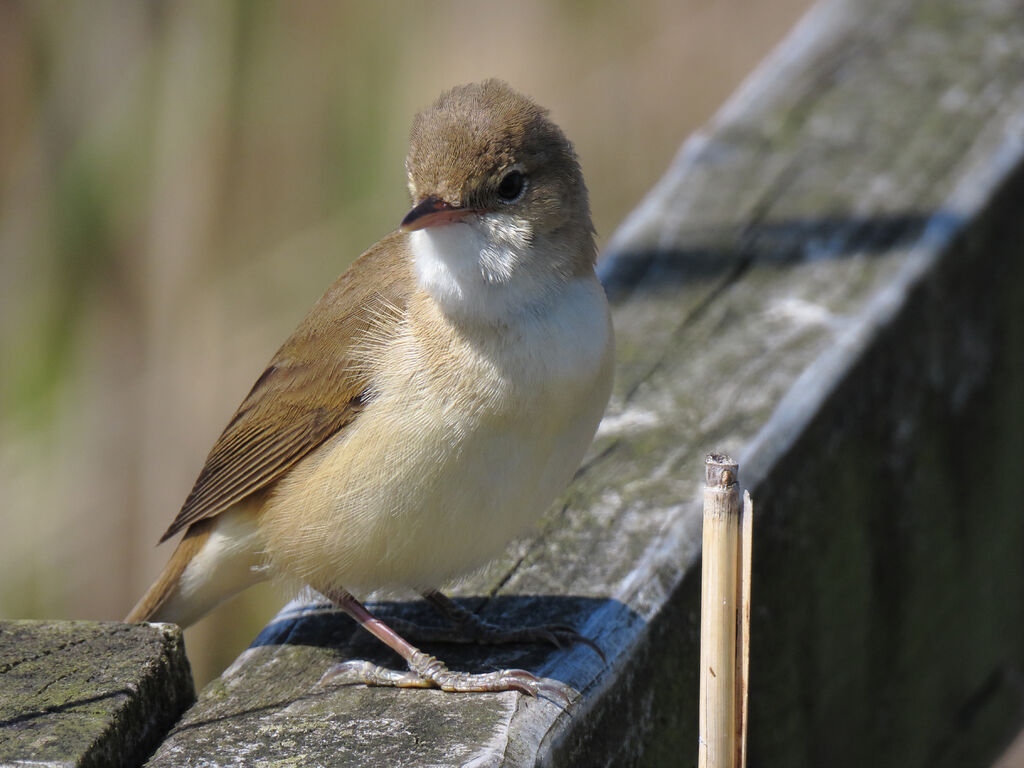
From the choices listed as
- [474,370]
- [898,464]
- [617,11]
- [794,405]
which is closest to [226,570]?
[474,370]

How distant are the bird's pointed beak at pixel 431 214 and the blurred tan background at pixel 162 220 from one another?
1936 millimetres

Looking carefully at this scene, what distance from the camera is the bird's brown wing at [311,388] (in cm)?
251

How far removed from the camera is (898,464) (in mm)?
2494

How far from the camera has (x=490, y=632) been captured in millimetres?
2289

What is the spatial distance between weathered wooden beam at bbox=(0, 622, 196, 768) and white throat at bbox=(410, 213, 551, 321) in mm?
854

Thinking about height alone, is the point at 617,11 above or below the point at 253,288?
above

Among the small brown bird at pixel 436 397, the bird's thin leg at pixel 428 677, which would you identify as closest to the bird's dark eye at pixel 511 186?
the small brown bird at pixel 436 397

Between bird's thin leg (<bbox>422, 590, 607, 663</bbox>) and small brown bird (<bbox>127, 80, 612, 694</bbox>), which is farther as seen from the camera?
small brown bird (<bbox>127, 80, 612, 694</bbox>)

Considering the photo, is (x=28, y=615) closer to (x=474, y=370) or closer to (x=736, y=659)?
(x=474, y=370)

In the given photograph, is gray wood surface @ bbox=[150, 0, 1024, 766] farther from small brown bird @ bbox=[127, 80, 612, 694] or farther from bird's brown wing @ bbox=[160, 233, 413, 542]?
bird's brown wing @ bbox=[160, 233, 413, 542]

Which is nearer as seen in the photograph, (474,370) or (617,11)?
(474,370)

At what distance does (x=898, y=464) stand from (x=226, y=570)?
1411mm

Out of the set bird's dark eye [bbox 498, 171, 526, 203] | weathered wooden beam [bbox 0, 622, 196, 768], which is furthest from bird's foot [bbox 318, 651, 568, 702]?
bird's dark eye [bbox 498, 171, 526, 203]

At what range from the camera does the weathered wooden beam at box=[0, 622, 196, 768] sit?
4.99 ft
